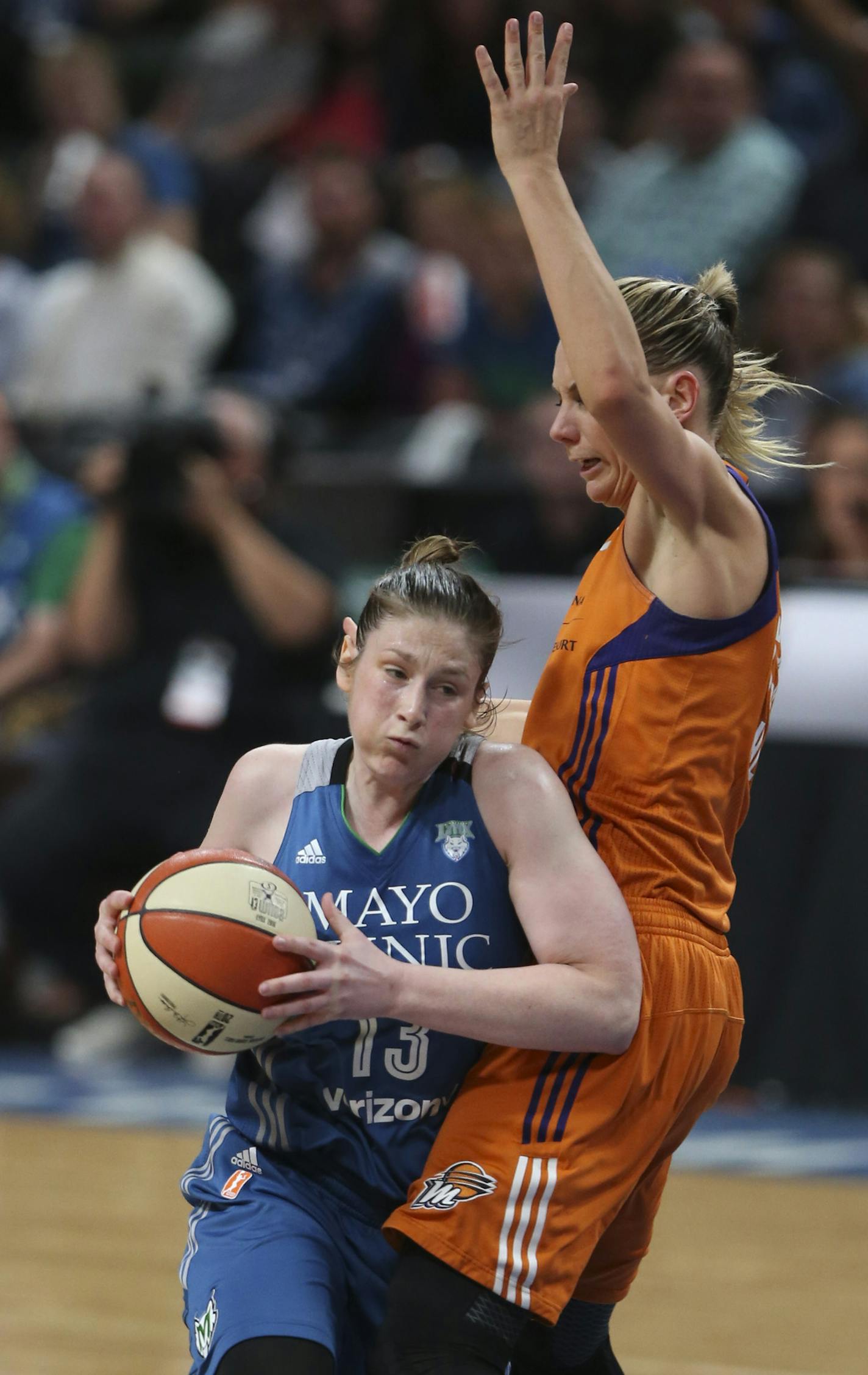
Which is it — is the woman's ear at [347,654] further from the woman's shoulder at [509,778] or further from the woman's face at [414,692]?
the woman's shoulder at [509,778]

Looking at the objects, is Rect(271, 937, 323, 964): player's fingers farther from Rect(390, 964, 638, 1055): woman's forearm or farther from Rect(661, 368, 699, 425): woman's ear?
Rect(661, 368, 699, 425): woman's ear

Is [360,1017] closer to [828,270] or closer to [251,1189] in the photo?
[251,1189]

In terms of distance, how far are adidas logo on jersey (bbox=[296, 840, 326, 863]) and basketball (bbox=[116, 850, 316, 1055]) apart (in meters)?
0.15

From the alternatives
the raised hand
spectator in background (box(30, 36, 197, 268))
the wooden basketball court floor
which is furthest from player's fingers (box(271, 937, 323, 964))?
spectator in background (box(30, 36, 197, 268))

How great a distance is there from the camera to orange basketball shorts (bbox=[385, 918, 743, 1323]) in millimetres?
2508

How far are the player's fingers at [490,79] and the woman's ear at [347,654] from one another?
0.80 m

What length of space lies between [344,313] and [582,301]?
6.80 metres

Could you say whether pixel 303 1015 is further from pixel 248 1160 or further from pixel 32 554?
pixel 32 554

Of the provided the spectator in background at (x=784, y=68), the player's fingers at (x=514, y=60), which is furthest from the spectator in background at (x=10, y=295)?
the player's fingers at (x=514, y=60)

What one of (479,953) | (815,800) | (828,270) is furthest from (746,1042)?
(479,953)

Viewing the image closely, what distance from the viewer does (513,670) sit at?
624 cm

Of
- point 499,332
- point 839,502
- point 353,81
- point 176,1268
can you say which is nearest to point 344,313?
point 499,332

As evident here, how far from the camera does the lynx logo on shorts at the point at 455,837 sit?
2.65 metres

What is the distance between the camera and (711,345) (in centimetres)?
270
